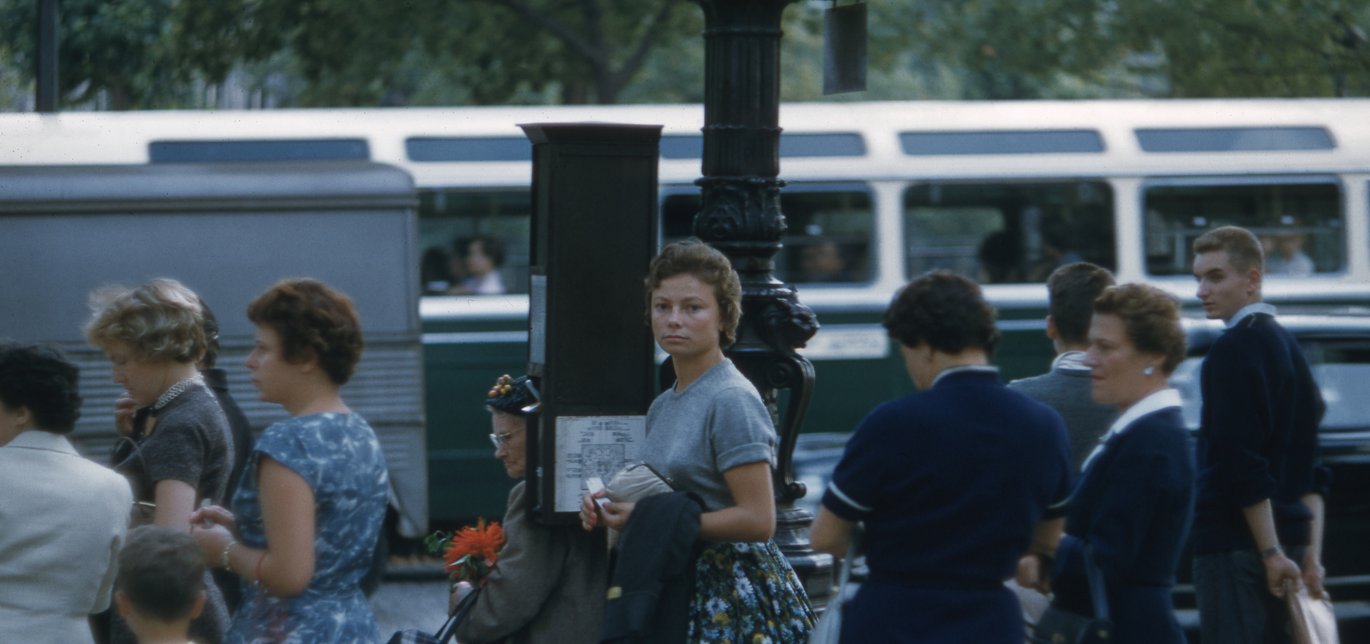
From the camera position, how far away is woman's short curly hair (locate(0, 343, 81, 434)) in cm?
407

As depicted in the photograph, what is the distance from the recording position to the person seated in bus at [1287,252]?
1277cm

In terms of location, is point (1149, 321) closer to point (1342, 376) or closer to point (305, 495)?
point (305, 495)

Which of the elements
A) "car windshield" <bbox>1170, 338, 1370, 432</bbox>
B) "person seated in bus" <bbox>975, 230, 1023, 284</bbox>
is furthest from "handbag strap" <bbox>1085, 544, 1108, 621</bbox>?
"person seated in bus" <bbox>975, 230, 1023, 284</bbox>

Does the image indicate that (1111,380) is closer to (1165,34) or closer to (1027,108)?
(1027,108)

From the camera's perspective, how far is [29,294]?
10328mm

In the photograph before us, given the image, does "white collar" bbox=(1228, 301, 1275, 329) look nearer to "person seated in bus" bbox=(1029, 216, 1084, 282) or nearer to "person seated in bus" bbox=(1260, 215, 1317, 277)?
"person seated in bus" bbox=(1029, 216, 1084, 282)

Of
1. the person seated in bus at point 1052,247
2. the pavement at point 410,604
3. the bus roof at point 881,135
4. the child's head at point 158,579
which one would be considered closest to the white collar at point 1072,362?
the child's head at point 158,579

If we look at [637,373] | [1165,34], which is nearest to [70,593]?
[637,373]

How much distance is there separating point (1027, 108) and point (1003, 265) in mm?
1145

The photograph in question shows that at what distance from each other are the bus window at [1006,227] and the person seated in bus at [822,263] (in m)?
0.50

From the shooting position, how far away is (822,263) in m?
12.4

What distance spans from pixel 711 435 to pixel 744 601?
388 mm

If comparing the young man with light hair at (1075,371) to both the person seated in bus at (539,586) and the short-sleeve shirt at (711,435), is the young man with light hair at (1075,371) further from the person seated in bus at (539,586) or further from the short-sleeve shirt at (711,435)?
the person seated in bus at (539,586)

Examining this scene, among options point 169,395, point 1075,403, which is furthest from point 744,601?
point 169,395
